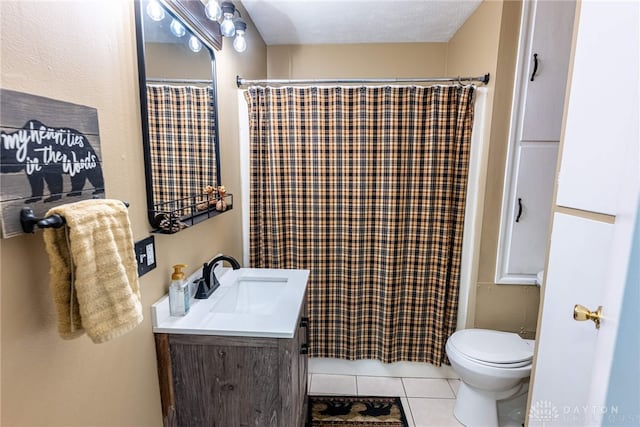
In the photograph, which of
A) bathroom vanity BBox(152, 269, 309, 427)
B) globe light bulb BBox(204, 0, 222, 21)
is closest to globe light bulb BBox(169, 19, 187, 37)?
globe light bulb BBox(204, 0, 222, 21)

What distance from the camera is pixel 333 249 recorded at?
6.68ft

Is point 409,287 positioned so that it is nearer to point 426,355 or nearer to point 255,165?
point 426,355

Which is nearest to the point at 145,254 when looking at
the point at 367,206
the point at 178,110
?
the point at 178,110

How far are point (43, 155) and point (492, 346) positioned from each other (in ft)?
6.63

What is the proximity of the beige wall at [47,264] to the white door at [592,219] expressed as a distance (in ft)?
4.11

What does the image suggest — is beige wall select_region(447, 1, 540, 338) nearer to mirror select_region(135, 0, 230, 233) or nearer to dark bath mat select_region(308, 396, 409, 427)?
dark bath mat select_region(308, 396, 409, 427)

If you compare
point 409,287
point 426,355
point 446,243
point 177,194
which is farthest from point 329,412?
point 177,194

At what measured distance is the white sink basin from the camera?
5.05 ft

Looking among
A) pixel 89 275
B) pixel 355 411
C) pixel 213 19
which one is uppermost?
pixel 213 19

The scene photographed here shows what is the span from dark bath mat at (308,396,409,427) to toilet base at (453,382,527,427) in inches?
13.6

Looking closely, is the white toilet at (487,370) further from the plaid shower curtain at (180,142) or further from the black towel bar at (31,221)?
the black towel bar at (31,221)

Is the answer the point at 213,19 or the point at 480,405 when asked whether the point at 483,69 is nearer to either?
the point at 213,19

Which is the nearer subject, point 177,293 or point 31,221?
point 31,221

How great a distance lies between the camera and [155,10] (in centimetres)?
107
